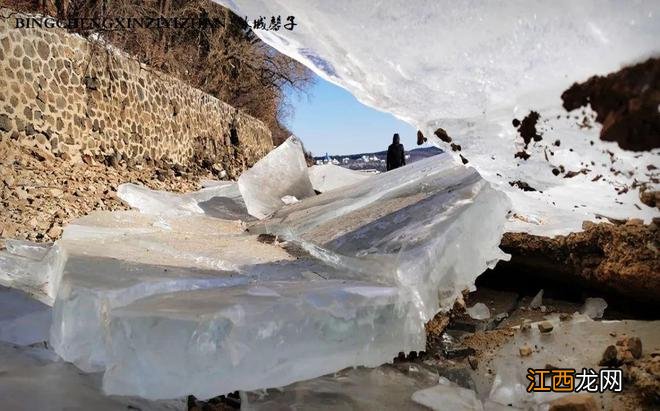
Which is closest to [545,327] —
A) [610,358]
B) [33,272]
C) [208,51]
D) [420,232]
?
[610,358]

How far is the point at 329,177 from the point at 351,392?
3.79 m

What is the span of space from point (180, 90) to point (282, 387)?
7021 millimetres

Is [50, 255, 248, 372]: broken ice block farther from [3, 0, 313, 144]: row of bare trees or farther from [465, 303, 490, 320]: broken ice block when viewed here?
[3, 0, 313, 144]: row of bare trees

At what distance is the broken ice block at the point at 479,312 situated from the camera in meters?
1.71

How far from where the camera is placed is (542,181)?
1.33 metres

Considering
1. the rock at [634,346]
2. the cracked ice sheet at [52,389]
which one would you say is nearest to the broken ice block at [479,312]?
the rock at [634,346]

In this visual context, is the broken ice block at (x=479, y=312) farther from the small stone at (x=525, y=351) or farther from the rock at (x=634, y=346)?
the rock at (x=634, y=346)

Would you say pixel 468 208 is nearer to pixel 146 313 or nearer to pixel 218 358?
pixel 218 358

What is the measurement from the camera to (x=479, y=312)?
1746 mm

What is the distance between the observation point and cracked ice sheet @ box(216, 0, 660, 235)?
0.89 m

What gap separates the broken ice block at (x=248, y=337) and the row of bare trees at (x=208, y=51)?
13.9ft

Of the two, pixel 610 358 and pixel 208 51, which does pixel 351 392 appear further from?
pixel 208 51

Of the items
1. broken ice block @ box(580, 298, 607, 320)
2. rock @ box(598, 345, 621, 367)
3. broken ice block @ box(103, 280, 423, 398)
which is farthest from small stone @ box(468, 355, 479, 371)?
broken ice block @ box(580, 298, 607, 320)

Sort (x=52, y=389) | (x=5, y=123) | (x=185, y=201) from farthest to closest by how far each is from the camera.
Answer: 1. (x=185, y=201)
2. (x=5, y=123)
3. (x=52, y=389)
